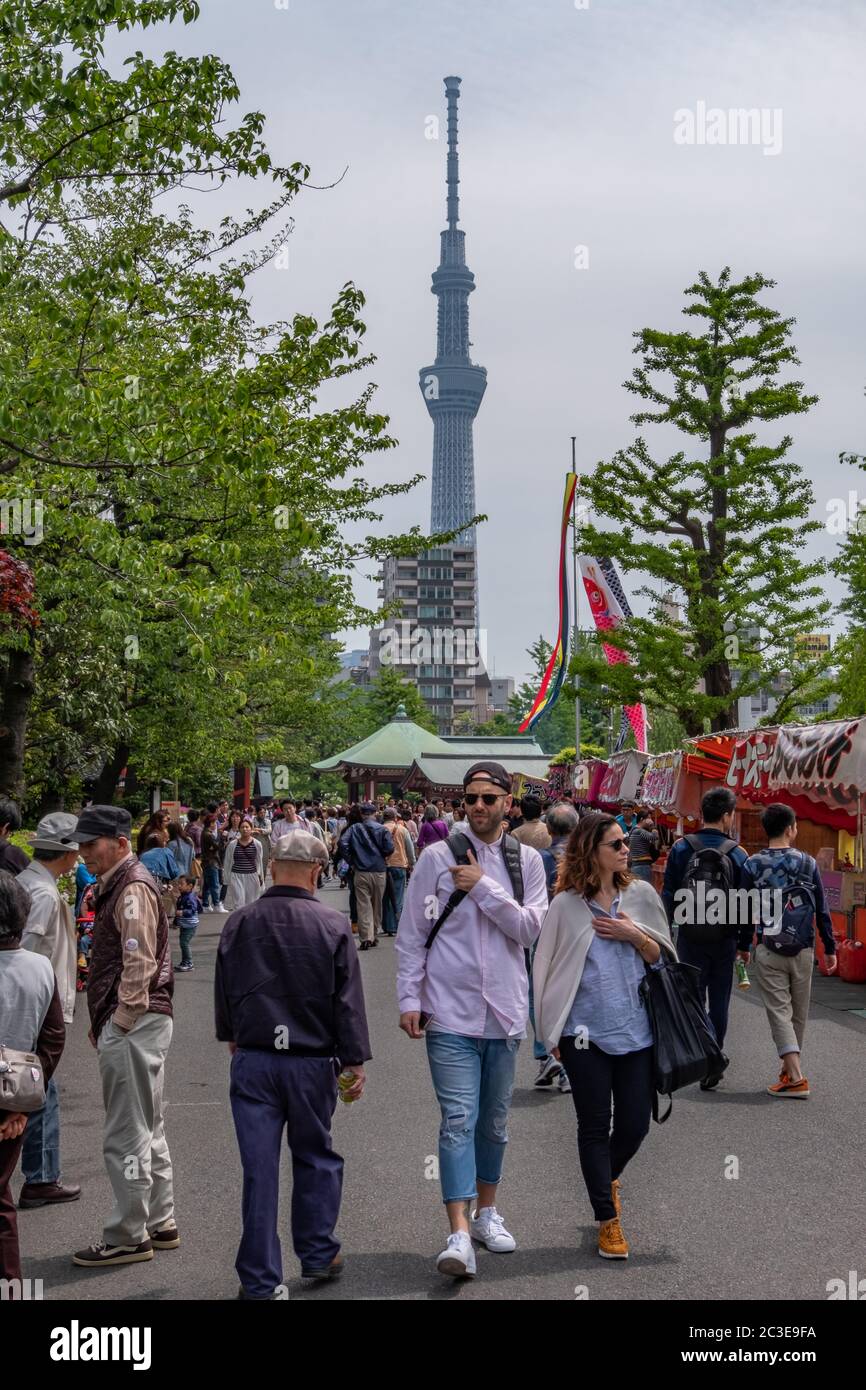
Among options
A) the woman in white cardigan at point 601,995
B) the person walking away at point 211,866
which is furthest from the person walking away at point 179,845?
the woman in white cardigan at point 601,995

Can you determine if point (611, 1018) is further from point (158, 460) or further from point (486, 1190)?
point (158, 460)

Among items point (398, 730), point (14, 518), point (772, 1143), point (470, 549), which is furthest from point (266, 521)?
point (470, 549)

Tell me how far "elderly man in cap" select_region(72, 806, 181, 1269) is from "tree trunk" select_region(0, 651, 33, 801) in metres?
12.8

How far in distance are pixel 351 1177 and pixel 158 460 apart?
6.24 m

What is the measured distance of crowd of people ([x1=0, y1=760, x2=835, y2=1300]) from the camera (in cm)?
516

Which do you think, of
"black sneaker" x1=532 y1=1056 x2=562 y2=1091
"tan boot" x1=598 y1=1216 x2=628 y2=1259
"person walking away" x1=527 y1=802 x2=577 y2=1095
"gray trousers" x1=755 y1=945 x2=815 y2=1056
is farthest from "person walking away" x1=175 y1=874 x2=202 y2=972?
"tan boot" x1=598 y1=1216 x2=628 y2=1259

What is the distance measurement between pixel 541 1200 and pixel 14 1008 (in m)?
2.86

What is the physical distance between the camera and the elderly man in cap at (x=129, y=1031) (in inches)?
226

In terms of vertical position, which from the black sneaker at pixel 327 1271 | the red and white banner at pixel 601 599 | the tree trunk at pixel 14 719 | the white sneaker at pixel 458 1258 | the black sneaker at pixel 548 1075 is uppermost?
the red and white banner at pixel 601 599

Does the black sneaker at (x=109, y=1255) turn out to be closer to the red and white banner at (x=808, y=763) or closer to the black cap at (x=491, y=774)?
the black cap at (x=491, y=774)

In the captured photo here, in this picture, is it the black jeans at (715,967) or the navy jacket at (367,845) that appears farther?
the navy jacket at (367,845)

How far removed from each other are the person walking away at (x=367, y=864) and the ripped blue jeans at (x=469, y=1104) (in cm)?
1340

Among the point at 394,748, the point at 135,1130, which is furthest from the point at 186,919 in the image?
the point at 394,748

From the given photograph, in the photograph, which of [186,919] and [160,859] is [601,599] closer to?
[186,919]
